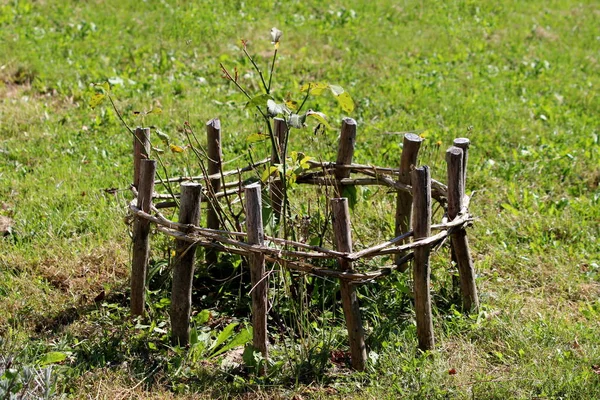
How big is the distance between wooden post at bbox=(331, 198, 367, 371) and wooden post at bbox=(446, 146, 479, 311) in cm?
81

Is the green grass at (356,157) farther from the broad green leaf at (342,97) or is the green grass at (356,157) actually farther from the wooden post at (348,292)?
the broad green leaf at (342,97)

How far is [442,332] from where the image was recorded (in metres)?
4.77

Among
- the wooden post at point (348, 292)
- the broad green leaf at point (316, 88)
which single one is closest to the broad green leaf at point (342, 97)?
the broad green leaf at point (316, 88)

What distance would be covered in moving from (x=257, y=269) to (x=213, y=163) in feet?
4.29

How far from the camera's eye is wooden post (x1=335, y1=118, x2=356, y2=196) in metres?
5.14

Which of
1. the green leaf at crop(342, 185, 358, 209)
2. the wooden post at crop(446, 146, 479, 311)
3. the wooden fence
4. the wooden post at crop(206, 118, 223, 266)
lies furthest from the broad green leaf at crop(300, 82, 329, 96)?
the green leaf at crop(342, 185, 358, 209)

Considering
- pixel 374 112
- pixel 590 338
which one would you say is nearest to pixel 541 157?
pixel 374 112

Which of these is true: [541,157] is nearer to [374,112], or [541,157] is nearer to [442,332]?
[374,112]

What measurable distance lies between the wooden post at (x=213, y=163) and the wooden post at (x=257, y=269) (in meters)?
0.75

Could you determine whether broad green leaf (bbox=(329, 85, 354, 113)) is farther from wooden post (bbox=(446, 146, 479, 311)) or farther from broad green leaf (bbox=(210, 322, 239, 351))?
broad green leaf (bbox=(210, 322, 239, 351))

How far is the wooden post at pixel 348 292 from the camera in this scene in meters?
4.18

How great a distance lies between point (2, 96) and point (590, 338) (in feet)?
20.6

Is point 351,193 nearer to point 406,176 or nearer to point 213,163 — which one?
point 406,176

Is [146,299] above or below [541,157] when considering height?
below
